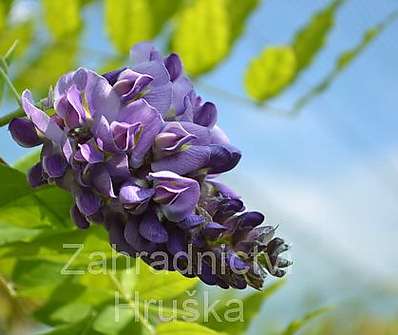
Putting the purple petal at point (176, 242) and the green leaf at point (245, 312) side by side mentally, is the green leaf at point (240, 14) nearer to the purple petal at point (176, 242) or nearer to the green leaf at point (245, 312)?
the green leaf at point (245, 312)

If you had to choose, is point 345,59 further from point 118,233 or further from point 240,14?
point 118,233

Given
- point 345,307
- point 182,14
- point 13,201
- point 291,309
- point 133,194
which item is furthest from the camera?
point 345,307

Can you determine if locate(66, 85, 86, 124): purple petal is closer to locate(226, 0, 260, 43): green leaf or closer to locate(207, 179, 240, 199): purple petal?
locate(207, 179, 240, 199): purple petal

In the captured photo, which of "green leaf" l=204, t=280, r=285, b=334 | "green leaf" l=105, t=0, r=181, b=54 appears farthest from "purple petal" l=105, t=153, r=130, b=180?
"green leaf" l=105, t=0, r=181, b=54

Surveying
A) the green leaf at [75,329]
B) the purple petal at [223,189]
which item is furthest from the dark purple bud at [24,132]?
the green leaf at [75,329]

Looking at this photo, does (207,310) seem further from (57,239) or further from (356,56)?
(356,56)

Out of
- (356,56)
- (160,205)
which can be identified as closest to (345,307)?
(356,56)
